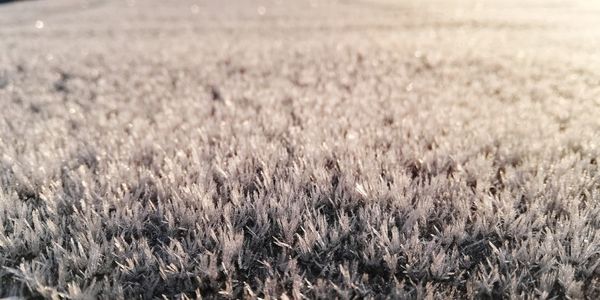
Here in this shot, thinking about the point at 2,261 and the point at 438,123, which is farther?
the point at 438,123

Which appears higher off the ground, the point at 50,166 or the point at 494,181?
the point at 50,166

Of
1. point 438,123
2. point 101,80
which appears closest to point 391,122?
point 438,123

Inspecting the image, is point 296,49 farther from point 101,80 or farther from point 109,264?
point 109,264

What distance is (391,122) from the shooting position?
516cm

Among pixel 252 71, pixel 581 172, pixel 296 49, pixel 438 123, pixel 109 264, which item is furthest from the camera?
pixel 296 49

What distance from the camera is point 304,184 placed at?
3309 mm

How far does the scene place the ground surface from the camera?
7.77 ft

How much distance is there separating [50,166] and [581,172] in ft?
14.7

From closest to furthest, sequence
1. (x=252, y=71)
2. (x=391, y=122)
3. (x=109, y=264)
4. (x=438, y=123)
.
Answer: (x=109, y=264)
(x=438, y=123)
(x=391, y=122)
(x=252, y=71)

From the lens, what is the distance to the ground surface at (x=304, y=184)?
2369 millimetres

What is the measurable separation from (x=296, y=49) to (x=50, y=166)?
8.31m

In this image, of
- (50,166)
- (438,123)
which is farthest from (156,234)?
(438,123)

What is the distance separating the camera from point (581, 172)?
3.39 m

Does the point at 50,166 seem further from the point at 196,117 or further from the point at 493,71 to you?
the point at 493,71
